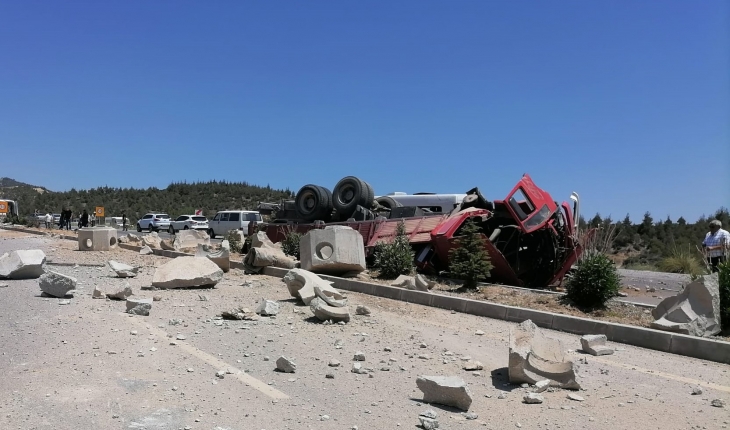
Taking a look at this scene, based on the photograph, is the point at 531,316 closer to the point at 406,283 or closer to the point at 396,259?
the point at 406,283

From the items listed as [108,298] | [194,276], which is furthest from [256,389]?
[194,276]

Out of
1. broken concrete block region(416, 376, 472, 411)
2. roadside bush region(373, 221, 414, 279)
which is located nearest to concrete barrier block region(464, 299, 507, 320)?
roadside bush region(373, 221, 414, 279)

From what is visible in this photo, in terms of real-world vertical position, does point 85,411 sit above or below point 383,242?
below

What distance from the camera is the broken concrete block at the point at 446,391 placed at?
4.89 meters

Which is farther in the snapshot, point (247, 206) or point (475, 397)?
point (247, 206)

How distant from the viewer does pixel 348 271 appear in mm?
13609

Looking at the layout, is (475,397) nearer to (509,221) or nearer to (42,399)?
(42,399)

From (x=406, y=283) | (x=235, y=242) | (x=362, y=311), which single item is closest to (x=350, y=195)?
(x=235, y=242)

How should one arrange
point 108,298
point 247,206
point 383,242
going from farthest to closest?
point 247,206 → point 383,242 → point 108,298

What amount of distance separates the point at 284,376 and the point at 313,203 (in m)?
14.8

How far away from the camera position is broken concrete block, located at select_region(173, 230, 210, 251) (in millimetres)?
21469

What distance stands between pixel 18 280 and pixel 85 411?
8639mm

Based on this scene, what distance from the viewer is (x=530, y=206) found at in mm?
13617

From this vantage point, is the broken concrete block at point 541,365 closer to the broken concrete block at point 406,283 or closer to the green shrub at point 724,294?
the green shrub at point 724,294
